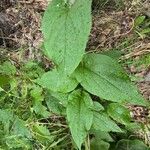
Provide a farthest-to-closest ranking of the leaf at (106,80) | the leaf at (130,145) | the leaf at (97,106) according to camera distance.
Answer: the leaf at (130,145), the leaf at (97,106), the leaf at (106,80)

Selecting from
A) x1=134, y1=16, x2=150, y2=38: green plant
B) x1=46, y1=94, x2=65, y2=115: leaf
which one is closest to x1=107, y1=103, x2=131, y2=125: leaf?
x1=46, y1=94, x2=65, y2=115: leaf

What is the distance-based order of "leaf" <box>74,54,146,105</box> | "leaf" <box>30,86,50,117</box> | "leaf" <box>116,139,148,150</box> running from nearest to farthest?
"leaf" <box>74,54,146,105</box>
"leaf" <box>116,139,148,150</box>
"leaf" <box>30,86,50,117</box>

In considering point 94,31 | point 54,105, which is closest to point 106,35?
point 94,31

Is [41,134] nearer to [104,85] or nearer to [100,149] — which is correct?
[100,149]

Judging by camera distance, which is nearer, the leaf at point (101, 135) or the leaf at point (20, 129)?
the leaf at point (101, 135)

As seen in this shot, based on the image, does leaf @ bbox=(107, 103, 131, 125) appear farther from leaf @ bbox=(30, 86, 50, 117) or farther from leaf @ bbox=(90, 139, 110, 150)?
leaf @ bbox=(30, 86, 50, 117)

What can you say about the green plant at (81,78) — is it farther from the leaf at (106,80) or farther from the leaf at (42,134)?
the leaf at (42,134)

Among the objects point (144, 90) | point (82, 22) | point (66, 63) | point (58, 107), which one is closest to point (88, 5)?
point (82, 22)

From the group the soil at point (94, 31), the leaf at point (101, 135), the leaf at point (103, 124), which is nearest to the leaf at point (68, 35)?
the leaf at point (103, 124)
